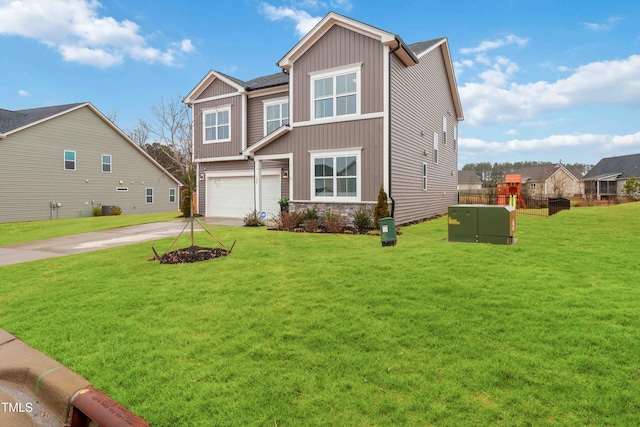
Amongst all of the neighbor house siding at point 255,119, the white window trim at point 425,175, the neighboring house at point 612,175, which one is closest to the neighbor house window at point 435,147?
the white window trim at point 425,175

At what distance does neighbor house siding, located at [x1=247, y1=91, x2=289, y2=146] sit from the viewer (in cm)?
1655

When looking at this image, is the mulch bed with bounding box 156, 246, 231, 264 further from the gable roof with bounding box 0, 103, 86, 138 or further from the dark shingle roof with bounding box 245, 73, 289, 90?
the gable roof with bounding box 0, 103, 86, 138

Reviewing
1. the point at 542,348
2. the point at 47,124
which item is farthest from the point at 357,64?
the point at 47,124

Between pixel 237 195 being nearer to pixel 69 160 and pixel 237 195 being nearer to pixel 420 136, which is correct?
pixel 420 136

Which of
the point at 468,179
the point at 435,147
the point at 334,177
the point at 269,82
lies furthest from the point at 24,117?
the point at 468,179

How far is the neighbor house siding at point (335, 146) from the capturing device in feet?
39.0

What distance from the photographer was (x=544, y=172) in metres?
58.2

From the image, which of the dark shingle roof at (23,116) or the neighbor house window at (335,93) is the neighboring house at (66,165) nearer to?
the dark shingle roof at (23,116)

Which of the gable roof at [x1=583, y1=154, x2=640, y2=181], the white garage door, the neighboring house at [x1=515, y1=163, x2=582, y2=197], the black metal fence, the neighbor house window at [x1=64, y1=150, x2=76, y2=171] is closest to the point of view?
the white garage door

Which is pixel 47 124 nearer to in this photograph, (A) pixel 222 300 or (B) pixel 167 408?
(A) pixel 222 300

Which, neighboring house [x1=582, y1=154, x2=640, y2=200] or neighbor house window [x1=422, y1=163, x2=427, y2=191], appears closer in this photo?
neighbor house window [x1=422, y1=163, x2=427, y2=191]

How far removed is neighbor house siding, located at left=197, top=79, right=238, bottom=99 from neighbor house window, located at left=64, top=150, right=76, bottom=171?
40.5 ft

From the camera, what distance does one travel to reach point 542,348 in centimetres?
312

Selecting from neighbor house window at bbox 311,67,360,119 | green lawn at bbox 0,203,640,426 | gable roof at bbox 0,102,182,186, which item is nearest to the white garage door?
neighbor house window at bbox 311,67,360,119
